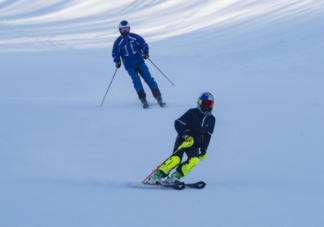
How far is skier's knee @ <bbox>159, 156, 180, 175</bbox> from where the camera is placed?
3.75 metres

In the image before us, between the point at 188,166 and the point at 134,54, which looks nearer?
the point at 188,166

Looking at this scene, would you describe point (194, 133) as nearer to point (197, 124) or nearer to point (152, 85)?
point (197, 124)

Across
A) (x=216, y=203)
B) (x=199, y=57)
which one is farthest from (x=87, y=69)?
(x=216, y=203)

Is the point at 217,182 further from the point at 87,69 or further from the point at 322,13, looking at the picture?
the point at 322,13

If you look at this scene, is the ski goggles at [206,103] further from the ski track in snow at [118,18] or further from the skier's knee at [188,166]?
the ski track in snow at [118,18]

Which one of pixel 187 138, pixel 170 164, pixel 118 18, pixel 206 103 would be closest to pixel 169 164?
pixel 170 164

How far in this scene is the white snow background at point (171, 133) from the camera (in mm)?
2907

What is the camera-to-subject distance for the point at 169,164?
149 inches

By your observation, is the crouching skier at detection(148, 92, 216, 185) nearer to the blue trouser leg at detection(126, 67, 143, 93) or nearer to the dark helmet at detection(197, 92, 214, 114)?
the dark helmet at detection(197, 92, 214, 114)

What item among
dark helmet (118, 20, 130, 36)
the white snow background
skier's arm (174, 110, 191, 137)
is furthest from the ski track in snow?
skier's arm (174, 110, 191, 137)

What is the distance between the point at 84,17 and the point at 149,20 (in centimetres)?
718

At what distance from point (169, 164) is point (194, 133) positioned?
0.55 m

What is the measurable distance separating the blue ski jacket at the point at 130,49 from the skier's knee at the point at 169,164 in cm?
370

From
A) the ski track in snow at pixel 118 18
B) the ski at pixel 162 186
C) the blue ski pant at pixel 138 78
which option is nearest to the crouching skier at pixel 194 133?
the ski at pixel 162 186
